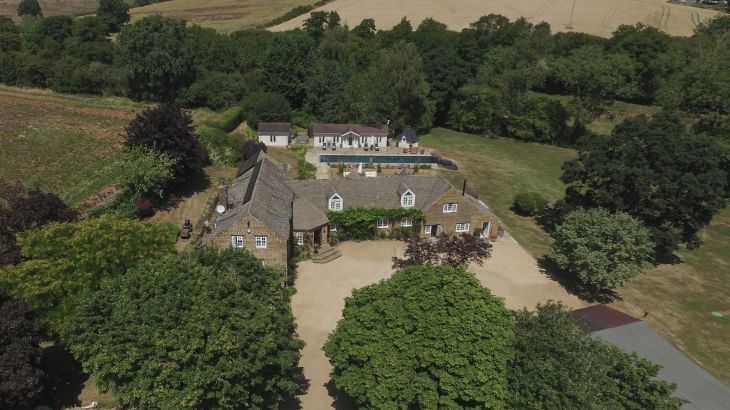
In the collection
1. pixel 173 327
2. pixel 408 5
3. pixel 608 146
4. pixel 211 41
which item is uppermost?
pixel 408 5

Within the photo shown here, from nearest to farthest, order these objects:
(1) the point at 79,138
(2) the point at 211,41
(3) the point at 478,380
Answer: (3) the point at 478,380 < (1) the point at 79,138 < (2) the point at 211,41

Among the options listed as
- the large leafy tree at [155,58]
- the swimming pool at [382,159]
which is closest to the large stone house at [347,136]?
the swimming pool at [382,159]

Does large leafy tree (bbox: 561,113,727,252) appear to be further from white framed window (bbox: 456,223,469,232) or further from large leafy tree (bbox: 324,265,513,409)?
large leafy tree (bbox: 324,265,513,409)

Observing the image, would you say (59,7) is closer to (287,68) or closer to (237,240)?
(287,68)

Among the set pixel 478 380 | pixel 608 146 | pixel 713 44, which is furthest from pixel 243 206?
pixel 713 44

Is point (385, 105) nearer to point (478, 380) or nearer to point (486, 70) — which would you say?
point (486, 70)

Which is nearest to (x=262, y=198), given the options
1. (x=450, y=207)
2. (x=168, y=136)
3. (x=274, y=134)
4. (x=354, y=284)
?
(x=354, y=284)

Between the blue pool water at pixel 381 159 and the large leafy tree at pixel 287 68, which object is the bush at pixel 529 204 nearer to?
the blue pool water at pixel 381 159
